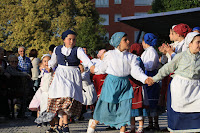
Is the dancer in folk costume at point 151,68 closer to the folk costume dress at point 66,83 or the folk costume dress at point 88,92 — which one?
the folk costume dress at point 66,83

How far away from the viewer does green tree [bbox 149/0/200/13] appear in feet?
124

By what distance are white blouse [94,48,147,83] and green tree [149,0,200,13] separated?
3190 centimetres

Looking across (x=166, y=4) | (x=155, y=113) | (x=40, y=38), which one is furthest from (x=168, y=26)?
(x=40, y=38)

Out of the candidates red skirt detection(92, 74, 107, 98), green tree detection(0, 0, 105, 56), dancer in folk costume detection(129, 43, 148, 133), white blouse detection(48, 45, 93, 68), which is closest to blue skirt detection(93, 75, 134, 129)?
white blouse detection(48, 45, 93, 68)

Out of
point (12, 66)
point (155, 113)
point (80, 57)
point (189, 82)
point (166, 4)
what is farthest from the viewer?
point (166, 4)

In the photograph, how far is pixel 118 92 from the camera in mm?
6195

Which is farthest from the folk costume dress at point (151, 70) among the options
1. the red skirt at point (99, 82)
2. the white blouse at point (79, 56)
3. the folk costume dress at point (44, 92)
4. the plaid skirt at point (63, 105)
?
the folk costume dress at point (44, 92)

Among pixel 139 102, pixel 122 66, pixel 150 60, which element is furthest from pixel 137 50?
pixel 122 66

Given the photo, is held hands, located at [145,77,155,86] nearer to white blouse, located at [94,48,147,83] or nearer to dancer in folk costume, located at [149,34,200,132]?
white blouse, located at [94,48,147,83]

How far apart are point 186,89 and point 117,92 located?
1064 millimetres

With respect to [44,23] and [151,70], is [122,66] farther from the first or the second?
[44,23]

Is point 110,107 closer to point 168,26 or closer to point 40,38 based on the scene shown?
point 168,26

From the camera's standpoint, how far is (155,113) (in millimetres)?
7992

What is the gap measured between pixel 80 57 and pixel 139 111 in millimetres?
1482
